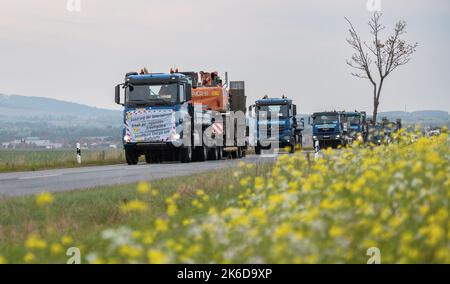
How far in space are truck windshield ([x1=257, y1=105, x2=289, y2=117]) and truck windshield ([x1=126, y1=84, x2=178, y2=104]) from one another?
12.9 meters

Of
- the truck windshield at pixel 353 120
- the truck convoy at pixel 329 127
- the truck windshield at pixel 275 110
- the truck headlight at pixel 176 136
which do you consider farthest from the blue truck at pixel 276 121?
the truck headlight at pixel 176 136

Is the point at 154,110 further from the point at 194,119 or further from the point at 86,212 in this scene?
the point at 86,212

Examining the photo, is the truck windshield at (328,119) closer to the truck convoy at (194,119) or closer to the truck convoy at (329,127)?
the truck convoy at (329,127)

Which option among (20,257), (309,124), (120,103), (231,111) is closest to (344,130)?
(309,124)

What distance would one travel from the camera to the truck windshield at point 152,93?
2869 centimetres

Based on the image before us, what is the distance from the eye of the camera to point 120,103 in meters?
28.4

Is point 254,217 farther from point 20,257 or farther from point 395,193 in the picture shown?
point 20,257

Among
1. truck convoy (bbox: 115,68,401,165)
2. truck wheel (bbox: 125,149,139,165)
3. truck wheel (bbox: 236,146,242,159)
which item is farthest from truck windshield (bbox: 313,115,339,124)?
truck wheel (bbox: 125,149,139,165)

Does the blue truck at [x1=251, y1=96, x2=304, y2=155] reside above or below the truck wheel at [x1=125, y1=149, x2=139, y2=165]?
above

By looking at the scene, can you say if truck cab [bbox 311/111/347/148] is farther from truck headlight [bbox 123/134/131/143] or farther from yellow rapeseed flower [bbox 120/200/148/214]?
yellow rapeseed flower [bbox 120/200/148/214]

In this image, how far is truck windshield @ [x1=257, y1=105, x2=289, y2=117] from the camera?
41188 mm

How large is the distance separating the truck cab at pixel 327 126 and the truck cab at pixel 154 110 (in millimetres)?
22022
